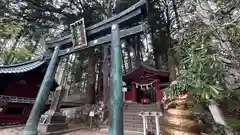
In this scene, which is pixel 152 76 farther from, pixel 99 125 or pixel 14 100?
pixel 14 100

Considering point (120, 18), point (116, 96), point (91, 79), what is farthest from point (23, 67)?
point (116, 96)

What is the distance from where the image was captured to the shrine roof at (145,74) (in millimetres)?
11649

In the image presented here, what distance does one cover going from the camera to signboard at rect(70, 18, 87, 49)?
5070 millimetres

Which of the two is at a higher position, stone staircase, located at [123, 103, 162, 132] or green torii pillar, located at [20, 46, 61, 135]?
green torii pillar, located at [20, 46, 61, 135]

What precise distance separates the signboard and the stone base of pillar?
3296mm

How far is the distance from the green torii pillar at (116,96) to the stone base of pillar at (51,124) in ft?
12.0

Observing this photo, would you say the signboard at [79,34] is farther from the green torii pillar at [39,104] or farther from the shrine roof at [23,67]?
the shrine roof at [23,67]

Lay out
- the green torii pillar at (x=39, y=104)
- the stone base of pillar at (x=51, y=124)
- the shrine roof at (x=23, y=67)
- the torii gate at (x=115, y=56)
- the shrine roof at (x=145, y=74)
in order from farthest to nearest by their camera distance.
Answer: the shrine roof at (x=145, y=74)
the shrine roof at (x=23, y=67)
the stone base of pillar at (x=51, y=124)
the green torii pillar at (x=39, y=104)
the torii gate at (x=115, y=56)

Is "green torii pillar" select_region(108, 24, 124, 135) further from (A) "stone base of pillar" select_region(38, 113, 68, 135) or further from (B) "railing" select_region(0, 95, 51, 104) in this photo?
(B) "railing" select_region(0, 95, 51, 104)

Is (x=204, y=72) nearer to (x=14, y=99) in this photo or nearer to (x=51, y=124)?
(x=51, y=124)

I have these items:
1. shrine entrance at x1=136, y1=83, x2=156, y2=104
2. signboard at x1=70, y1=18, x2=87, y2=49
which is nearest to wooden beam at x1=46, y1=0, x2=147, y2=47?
signboard at x1=70, y1=18, x2=87, y2=49

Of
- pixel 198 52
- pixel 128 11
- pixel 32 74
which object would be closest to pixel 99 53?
pixel 32 74

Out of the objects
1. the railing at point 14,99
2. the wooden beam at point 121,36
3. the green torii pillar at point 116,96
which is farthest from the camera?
the railing at point 14,99

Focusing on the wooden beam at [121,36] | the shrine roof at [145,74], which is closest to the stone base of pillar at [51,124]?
the wooden beam at [121,36]
